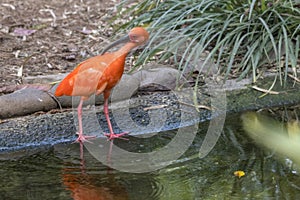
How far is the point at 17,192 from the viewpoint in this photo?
299cm

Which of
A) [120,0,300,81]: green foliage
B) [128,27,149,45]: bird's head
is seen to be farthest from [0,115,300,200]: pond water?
[120,0,300,81]: green foliage

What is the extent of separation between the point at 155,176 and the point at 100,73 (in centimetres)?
72

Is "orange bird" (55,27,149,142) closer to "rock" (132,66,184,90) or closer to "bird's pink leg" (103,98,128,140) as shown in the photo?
"bird's pink leg" (103,98,128,140)

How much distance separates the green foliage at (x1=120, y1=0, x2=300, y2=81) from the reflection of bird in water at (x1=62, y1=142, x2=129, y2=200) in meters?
1.36

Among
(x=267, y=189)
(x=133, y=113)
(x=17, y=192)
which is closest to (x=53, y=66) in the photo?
(x=133, y=113)

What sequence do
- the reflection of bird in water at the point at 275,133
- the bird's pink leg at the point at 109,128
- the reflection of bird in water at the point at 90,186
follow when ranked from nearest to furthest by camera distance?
the reflection of bird in water at the point at 90,186 < the reflection of bird in water at the point at 275,133 < the bird's pink leg at the point at 109,128

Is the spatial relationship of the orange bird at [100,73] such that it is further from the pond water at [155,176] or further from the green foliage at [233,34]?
the green foliage at [233,34]

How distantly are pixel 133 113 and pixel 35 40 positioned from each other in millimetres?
1694

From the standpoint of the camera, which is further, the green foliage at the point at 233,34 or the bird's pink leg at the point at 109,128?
the green foliage at the point at 233,34

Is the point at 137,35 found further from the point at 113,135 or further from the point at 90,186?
the point at 90,186

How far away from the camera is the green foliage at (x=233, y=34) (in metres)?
4.32

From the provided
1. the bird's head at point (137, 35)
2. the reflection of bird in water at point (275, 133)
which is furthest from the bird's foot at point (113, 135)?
A: the reflection of bird in water at point (275, 133)

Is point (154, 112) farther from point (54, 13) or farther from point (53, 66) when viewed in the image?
point (54, 13)

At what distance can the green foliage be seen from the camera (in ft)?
14.2
